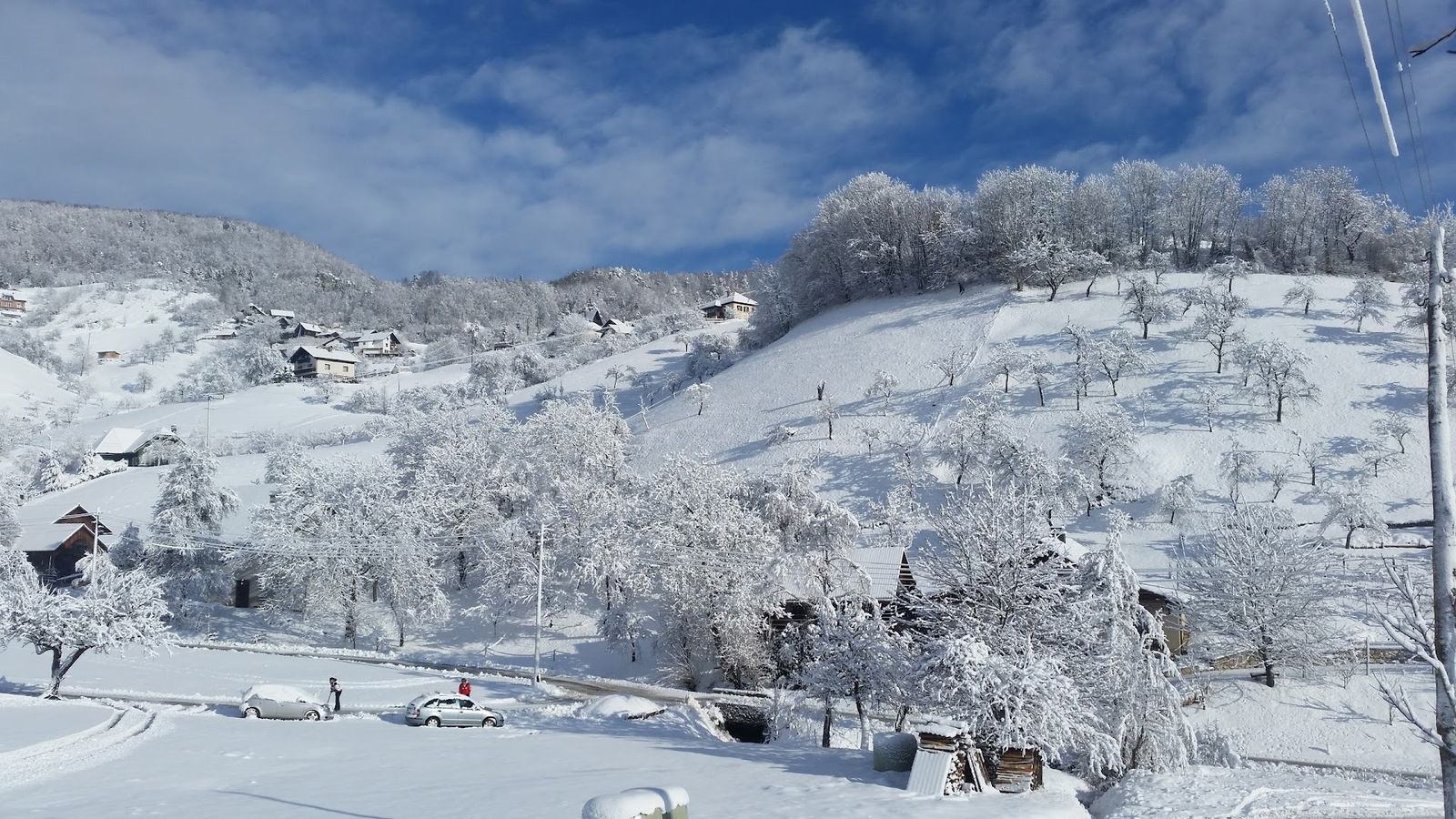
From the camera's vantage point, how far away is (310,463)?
5350cm

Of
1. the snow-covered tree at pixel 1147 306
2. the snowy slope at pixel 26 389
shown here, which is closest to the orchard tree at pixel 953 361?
the snow-covered tree at pixel 1147 306

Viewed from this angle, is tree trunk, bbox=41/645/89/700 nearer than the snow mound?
Yes

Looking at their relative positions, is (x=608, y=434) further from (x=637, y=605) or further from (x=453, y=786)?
(x=453, y=786)

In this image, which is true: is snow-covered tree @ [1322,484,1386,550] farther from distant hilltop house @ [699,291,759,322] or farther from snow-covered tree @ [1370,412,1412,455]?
distant hilltop house @ [699,291,759,322]

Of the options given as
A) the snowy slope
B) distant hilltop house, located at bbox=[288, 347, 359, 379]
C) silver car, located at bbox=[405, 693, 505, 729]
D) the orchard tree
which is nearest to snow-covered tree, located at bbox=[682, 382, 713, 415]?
the orchard tree

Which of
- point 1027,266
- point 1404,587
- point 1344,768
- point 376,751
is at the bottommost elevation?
point 1344,768

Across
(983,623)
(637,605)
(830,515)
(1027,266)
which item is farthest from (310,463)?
(1027,266)

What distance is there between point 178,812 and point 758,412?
6124 centimetres

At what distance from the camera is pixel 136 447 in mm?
87938

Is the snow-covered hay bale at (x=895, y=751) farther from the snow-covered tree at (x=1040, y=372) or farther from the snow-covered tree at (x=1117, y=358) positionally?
the snow-covered tree at (x=1117, y=358)

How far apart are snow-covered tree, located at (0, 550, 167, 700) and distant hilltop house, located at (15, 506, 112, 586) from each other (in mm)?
33755

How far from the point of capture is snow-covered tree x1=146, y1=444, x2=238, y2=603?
47.4 meters

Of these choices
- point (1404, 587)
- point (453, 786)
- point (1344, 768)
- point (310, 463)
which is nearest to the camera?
point (1404, 587)

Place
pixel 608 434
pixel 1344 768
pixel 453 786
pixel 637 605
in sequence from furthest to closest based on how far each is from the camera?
pixel 608 434
pixel 637 605
pixel 1344 768
pixel 453 786
